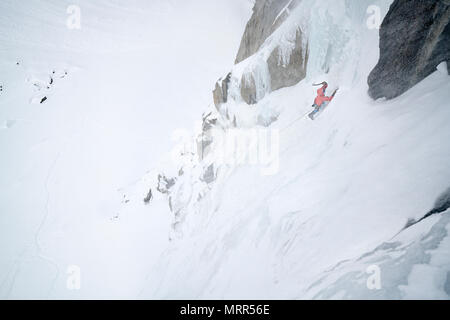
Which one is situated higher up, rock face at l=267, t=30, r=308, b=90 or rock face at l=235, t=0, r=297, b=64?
rock face at l=235, t=0, r=297, b=64

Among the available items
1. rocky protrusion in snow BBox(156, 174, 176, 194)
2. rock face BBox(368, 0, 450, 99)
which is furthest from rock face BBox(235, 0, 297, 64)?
rocky protrusion in snow BBox(156, 174, 176, 194)

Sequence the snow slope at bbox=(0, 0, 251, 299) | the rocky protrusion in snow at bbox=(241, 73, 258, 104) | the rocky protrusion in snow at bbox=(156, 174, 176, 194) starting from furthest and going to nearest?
the snow slope at bbox=(0, 0, 251, 299)
the rocky protrusion in snow at bbox=(156, 174, 176, 194)
the rocky protrusion in snow at bbox=(241, 73, 258, 104)

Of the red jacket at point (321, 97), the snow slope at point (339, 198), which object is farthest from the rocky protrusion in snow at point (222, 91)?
the red jacket at point (321, 97)

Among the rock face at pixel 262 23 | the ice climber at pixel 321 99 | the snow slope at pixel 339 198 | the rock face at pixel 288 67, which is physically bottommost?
the snow slope at pixel 339 198

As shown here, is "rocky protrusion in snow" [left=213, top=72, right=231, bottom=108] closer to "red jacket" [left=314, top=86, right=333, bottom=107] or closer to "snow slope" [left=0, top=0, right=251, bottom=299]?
"red jacket" [left=314, top=86, right=333, bottom=107]

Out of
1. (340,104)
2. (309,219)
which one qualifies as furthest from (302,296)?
(340,104)

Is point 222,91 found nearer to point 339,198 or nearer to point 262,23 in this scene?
point 262,23

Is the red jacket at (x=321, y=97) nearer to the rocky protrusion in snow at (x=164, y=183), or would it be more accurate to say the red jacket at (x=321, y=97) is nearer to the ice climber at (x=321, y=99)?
the ice climber at (x=321, y=99)
